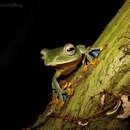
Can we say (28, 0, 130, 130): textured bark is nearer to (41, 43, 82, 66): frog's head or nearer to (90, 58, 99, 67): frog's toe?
(90, 58, 99, 67): frog's toe

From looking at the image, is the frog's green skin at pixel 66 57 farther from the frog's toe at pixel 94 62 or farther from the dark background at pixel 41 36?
the dark background at pixel 41 36

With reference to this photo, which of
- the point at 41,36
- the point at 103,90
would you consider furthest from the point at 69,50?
the point at 41,36

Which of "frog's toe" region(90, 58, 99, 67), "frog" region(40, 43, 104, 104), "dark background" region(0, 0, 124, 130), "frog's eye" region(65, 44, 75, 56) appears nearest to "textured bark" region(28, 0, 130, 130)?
"frog's toe" region(90, 58, 99, 67)

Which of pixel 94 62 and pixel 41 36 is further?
pixel 41 36

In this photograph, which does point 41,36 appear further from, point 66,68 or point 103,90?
point 103,90

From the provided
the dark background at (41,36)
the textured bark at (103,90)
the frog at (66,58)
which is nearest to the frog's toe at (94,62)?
the textured bark at (103,90)

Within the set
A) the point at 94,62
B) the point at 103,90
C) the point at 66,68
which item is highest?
the point at 66,68

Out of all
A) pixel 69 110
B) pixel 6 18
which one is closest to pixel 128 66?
pixel 69 110

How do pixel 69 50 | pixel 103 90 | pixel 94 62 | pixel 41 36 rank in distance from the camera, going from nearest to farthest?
pixel 103 90
pixel 94 62
pixel 69 50
pixel 41 36
